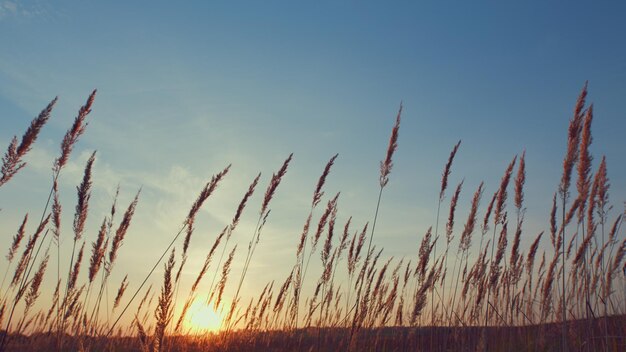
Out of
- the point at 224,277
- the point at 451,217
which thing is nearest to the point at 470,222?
the point at 451,217

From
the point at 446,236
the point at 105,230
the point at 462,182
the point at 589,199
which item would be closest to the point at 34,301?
the point at 105,230

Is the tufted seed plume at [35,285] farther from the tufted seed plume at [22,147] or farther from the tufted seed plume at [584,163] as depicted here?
the tufted seed plume at [584,163]

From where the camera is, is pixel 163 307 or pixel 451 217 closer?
pixel 163 307

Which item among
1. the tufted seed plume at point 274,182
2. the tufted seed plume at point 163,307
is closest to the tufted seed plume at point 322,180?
the tufted seed plume at point 274,182

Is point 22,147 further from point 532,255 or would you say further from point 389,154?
point 532,255

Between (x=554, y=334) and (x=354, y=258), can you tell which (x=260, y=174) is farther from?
(x=554, y=334)

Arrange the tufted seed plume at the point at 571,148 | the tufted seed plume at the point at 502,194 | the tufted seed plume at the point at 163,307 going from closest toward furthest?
the tufted seed plume at the point at 163,307, the tufted seed plume at the point at 571,148, the tufted seed plume at the point at 502,194

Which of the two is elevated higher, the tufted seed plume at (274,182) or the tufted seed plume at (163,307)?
the tufted seed plume at (274,182)

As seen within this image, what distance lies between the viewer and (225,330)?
17.9 feet

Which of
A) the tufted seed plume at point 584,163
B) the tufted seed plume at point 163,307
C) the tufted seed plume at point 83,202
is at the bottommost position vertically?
the tufted seed plume at point 163,307

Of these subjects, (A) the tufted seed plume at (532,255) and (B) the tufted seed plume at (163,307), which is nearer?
(B) the tufted seed plume at (163,307)

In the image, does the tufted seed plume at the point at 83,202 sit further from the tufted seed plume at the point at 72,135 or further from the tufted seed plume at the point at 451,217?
the tufted seed plume at the point at 451,217

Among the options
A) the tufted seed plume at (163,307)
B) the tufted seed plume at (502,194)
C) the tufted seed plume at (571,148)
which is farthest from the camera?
the tufted seed plume at (502,194)

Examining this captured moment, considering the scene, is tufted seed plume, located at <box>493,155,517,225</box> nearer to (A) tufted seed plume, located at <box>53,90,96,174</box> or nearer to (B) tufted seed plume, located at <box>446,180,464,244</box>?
(B) tufted seed plume, located at <box>446,180,464,244</box>
